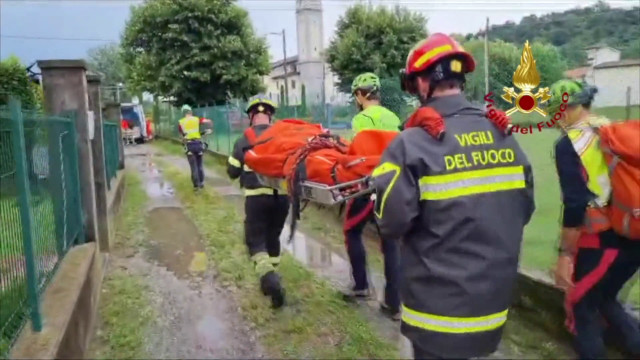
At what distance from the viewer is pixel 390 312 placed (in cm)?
504

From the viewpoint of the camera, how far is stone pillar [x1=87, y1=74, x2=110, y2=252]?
701 cm

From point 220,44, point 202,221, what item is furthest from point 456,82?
point 220,44

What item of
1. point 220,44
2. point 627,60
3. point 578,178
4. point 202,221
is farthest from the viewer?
point 220,44

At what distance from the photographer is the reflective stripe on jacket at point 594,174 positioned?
325 centimetres

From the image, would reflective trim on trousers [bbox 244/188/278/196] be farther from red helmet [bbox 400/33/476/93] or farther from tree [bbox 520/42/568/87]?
red helmet [bbox 400/33/476/93]

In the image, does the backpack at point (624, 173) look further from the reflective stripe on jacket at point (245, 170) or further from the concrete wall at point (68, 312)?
the concrete wall at point (68, 312)

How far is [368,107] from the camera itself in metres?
4.89

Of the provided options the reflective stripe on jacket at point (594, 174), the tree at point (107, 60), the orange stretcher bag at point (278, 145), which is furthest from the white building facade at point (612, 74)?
the tree at point (107, 60)

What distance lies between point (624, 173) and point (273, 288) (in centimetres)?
303

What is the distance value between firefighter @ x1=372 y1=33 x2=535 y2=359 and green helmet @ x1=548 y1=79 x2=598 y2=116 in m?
1.16

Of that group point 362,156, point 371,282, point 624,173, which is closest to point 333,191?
point 362,156

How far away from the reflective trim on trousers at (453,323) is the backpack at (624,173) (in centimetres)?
111

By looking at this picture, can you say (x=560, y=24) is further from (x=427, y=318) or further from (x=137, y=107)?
(x=137, y=107)

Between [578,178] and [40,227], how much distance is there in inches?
140
